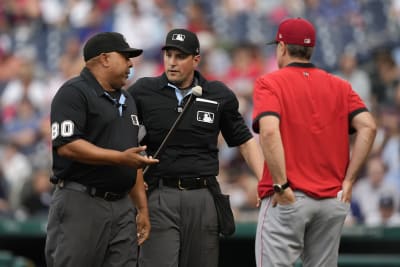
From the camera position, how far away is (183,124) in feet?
19.9

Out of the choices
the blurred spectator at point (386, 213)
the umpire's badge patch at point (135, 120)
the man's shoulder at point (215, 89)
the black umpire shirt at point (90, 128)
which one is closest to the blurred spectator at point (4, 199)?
the blurred spectator at point (386, 213)

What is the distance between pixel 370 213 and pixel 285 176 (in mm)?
4268

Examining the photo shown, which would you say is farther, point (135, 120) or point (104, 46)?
point (135, 120)

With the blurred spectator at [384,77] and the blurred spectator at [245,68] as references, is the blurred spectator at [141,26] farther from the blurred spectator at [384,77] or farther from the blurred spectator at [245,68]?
the blurred spectator at [384,77]

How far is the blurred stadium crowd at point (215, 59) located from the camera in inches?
391

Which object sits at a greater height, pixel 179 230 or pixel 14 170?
pixel 179 230

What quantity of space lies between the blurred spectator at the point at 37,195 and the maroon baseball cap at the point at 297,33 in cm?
610

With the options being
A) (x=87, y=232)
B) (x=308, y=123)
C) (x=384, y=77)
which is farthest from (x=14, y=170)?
(x=308, y=123)

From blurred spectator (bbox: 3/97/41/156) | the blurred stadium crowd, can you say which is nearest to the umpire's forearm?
the blurred stadium crowd

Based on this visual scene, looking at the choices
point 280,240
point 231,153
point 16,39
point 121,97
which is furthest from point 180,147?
point 16,39

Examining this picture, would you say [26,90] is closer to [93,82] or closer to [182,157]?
[182,157]

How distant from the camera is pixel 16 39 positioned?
14.5m

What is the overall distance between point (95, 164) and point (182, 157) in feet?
2.75

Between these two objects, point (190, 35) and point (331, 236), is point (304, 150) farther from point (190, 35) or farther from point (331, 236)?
point (190, 35)
